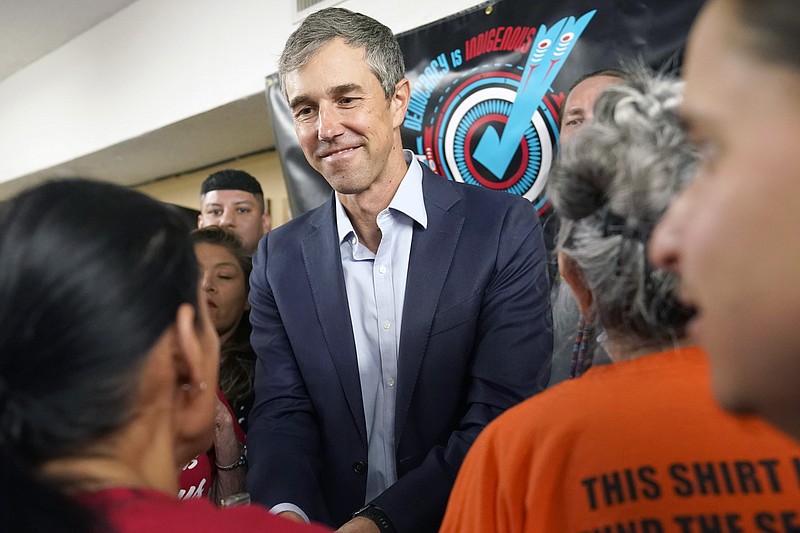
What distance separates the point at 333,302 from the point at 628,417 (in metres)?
0.80

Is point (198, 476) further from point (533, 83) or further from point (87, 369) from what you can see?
point (533, 83)

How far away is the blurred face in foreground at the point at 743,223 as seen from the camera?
300 mm

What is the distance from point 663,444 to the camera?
624 mm

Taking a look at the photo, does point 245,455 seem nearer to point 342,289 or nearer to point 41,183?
point 342,289

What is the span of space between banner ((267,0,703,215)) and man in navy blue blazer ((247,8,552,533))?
505 mm

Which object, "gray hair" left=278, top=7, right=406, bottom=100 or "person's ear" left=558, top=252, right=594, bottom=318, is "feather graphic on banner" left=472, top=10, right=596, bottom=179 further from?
"person's ear" left=558, top=252, right=594, bottom=318

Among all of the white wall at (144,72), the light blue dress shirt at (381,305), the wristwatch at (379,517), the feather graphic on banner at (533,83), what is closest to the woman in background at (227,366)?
the light blue dress shirt at (381,305)

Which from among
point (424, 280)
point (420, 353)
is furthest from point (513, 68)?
point (420, 353)

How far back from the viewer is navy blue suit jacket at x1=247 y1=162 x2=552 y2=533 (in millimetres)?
1238

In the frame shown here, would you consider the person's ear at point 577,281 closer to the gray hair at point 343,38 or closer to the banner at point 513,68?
the gray hair at point 343,38

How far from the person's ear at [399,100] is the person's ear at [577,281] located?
0.78 m

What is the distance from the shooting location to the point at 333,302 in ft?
4.50

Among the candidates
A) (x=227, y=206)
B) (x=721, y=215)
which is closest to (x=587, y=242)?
(x=721, y=215)

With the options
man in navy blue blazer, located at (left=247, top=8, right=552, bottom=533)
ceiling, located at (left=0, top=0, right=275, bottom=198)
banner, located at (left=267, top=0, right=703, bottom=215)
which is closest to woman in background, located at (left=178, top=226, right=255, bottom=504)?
man in navy blue blazer, located at (left=247, top=8, right=552, bottom=533)
